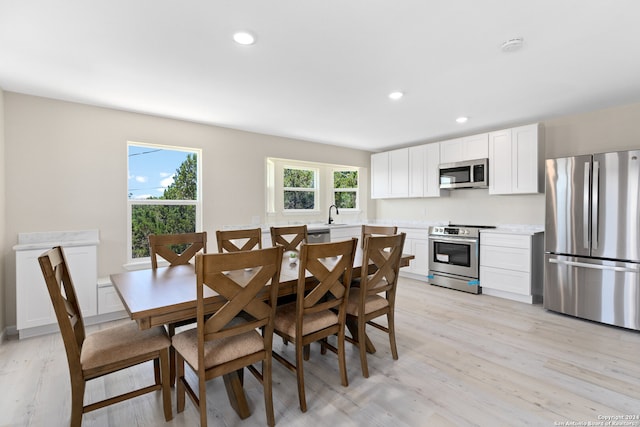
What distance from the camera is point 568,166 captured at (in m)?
A: 3.47

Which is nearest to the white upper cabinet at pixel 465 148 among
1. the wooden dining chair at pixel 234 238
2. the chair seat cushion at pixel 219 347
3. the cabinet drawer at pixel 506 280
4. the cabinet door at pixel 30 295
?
the cabinet drawer at pixel 506 280

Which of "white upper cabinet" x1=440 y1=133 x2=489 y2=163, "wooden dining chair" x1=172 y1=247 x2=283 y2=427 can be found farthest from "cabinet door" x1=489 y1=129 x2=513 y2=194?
"wooden dining chair" x1=172 y1=247 x2=283 y2=427

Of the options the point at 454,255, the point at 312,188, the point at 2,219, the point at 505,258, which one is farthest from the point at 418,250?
the point at 2,219

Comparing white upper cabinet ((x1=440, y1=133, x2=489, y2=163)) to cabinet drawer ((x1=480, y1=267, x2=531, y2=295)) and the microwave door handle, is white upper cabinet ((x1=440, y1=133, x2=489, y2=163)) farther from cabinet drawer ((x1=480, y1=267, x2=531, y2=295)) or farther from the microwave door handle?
cabinet drawer ((x1=480, y1=267, x2=531, y2=295))

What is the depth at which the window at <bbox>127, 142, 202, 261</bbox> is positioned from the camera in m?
3.84

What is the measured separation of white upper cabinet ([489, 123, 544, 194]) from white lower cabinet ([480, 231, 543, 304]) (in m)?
0.66

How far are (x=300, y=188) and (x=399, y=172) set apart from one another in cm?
187

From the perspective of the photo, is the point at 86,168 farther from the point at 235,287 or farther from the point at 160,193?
the point at 235,287

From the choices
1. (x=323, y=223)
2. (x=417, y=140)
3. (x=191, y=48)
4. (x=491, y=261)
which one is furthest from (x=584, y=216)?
(x=191, y=48)

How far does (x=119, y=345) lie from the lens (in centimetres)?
172

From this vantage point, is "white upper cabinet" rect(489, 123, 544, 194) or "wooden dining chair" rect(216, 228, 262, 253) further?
"white upper cabinet" rect(489, 123, 544, 194)

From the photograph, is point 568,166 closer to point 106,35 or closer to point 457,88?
point 457,88

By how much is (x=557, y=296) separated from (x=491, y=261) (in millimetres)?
866

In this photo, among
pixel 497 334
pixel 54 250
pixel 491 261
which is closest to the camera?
pixel 54 250
